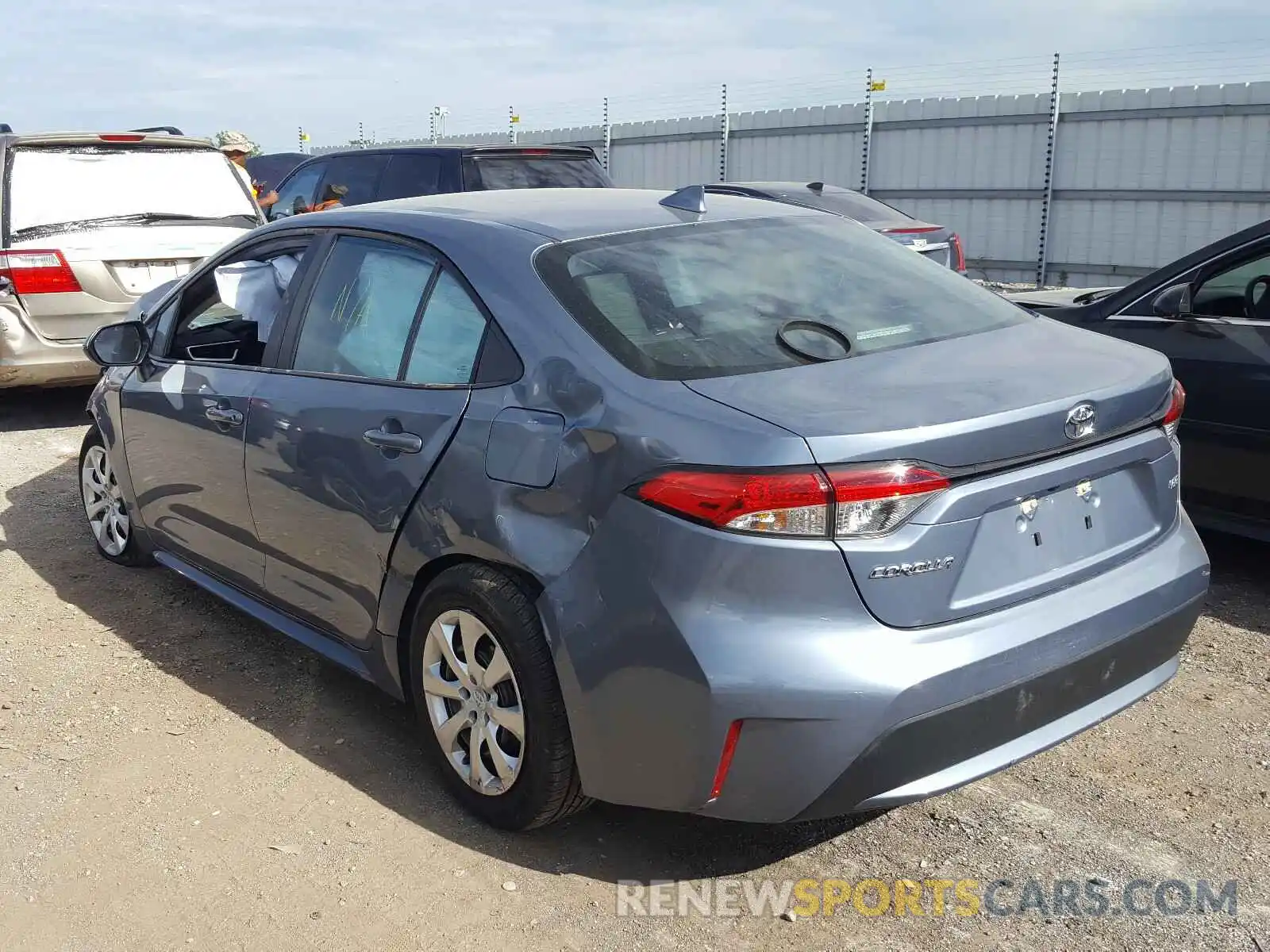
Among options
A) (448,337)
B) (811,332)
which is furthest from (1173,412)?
(448,337)

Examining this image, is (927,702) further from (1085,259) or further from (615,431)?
(1085,259)

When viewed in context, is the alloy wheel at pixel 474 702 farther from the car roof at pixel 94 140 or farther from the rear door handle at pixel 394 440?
the car roof at pixel 94 140

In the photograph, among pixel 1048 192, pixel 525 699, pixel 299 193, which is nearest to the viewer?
pixel 525 699

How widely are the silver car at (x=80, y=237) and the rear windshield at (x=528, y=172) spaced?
1.66m

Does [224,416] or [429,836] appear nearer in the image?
[429,836]

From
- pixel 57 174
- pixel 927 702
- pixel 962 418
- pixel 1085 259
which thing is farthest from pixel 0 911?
pixel 1085 259

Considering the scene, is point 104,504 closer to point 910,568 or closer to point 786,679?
point 786,679

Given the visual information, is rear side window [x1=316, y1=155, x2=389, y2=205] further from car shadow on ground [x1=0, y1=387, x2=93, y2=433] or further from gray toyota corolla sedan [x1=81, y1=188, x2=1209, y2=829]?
gray toyota corolla sedan [x1=81, y1=188, x2=1209, y2=829]

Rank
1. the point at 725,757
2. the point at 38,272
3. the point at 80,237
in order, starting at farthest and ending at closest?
the point at 80,237
the point at 38,272
the point at 725,757

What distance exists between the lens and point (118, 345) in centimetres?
464

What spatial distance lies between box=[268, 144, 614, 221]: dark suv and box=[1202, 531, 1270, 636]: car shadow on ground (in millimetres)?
5114

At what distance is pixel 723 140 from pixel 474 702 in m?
16.8

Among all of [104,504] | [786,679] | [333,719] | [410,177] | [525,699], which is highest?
[410,177]

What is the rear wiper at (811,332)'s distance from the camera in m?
2.95
